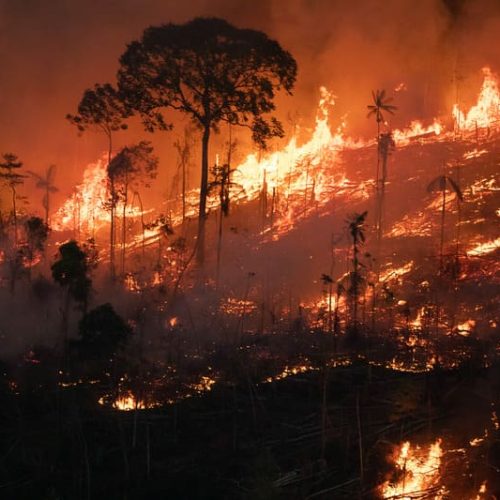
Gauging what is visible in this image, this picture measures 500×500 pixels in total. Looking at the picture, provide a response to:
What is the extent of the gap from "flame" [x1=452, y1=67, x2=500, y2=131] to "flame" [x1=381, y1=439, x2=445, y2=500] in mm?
34402

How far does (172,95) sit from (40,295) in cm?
984

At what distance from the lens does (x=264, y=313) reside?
21.8 metres

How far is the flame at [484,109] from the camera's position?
1720 inches

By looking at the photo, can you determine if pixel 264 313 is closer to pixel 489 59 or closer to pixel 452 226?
pixel 452 226

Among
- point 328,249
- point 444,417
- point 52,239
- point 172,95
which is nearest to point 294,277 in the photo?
point 328,249

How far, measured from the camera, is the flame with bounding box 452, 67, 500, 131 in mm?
43688

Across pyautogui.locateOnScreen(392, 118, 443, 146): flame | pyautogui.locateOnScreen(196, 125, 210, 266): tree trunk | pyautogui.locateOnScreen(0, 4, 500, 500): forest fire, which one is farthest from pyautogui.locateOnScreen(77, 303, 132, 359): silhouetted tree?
pyautogui.locateOnScreen(392, 118, 443, 146): flame

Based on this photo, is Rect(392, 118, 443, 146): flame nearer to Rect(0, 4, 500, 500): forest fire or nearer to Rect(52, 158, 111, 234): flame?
Rect(0, 4, 500, 500): forest fire

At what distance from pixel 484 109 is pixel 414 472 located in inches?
1572

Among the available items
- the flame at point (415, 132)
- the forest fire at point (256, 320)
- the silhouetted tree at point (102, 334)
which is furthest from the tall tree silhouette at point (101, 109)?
the flame at point (415, 132)

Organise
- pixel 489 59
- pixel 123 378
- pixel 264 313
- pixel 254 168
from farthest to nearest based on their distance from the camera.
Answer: pixel 489 59, pixel 254 168, pixel 264 313, pixel 123 378

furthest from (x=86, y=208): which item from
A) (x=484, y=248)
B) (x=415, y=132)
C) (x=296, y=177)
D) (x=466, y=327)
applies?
(x=466, y=327)

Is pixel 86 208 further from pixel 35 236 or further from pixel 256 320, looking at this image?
pixel 256 320

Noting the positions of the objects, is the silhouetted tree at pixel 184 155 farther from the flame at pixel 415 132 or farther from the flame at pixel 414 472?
the flame at pixel 414 472
